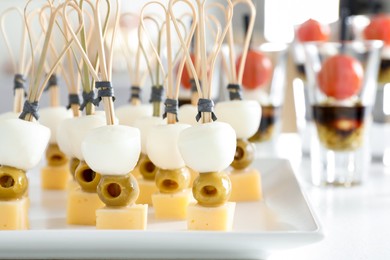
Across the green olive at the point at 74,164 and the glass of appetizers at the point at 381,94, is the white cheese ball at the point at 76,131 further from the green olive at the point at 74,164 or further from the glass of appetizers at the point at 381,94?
the glass of appetizers at the point at 381,94

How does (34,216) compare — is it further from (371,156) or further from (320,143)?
(371,156)

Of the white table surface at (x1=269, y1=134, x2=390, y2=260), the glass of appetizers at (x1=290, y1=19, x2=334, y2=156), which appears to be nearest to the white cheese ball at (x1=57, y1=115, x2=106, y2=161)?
the white table surface at (x1=269, y1=134, x2=390, y2=260)

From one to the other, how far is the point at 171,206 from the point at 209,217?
10 centimetres

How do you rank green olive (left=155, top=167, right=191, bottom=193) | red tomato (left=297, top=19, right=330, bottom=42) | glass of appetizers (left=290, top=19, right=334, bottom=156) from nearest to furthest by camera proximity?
green olive (left=155, top=167, right=191, bottom=193) → glass of appetizers (left=290, top=19, right=334, bottom=156) → red tomato (left=297, top=19, right=330, bottom=42)

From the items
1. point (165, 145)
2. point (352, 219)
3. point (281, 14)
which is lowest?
point (352, 219)

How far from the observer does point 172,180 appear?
2.59ft

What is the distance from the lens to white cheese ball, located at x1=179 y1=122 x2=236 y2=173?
2.22ft

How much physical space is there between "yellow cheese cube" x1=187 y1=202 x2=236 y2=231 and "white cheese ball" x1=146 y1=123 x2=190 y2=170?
0.09m

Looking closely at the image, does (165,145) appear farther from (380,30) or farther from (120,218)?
(380,30)

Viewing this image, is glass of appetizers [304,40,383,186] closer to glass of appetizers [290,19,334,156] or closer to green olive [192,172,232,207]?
glass of appetizers [290,19,334,156]

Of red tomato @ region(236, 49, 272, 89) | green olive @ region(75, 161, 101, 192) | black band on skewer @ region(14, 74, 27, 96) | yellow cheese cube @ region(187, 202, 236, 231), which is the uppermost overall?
black band on skewer @ region(14, 74, 27, 96)

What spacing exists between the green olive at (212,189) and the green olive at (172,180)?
0.09m

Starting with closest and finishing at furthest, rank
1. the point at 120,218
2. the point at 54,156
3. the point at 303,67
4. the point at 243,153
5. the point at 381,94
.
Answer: the point at 120,218 < the point at 243,153 < the point at 54,156 < the point at 381,94 < the point at 303,67

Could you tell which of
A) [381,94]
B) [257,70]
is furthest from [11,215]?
[381,94]
